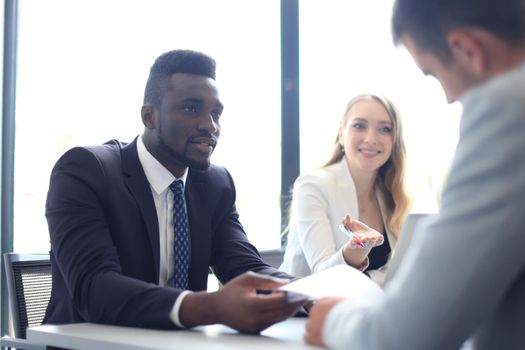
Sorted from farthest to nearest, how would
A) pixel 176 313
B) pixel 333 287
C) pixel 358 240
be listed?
pixel 358 240 < pixel 176 313 < pixel 333 287

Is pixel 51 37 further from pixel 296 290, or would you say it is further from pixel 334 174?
pixel 296 290

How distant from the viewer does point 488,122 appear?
88cm

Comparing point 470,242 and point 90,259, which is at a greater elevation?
point 470,242

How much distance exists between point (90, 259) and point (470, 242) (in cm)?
118

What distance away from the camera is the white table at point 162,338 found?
1361 mm

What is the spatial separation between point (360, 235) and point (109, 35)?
79.9 inches

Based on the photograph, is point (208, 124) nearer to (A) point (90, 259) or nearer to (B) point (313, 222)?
(A) point (90, 259)

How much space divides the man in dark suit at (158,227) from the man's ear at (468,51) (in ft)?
2.28

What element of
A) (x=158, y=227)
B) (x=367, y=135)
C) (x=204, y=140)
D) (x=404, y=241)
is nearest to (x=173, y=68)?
(x=204, y=140)

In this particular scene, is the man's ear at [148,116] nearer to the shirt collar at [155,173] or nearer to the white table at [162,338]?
the shirt collar at [155,173]

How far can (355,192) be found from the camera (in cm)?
323

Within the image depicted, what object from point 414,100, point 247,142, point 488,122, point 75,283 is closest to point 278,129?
point 247,142

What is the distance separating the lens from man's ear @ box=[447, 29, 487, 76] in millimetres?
952

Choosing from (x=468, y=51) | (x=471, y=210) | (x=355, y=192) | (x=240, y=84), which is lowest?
(x=355, y=192)
